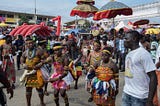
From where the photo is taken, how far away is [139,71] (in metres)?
4.36

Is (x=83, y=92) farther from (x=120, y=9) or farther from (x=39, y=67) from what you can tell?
(x=120, y=9)

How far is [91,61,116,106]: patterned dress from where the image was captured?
584cm

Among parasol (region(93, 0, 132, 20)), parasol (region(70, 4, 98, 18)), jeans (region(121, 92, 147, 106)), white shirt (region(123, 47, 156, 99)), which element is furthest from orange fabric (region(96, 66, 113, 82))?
parasol (region(70, 4, 98, 18))

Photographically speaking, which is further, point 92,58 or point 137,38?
point 92,58

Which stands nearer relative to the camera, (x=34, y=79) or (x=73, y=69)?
(x=34, y=79)

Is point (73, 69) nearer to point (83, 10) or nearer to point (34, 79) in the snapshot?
point (34, 79)

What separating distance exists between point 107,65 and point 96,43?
8.66ft

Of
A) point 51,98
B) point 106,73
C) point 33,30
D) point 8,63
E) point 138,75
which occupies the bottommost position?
point 51,98

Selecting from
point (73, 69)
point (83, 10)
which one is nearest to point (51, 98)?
point (73, 69)

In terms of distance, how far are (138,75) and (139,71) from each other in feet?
0.20

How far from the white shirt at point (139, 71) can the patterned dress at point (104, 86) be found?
1284 millimetres

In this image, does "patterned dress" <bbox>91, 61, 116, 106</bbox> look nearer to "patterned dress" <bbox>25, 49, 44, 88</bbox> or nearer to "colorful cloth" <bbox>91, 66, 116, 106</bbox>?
"colorful cloth" <bbox>91, 66, 116, 106</bbox>

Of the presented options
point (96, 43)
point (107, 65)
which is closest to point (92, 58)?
point (96, 43)

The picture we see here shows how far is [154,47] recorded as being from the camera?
34.5 ft
